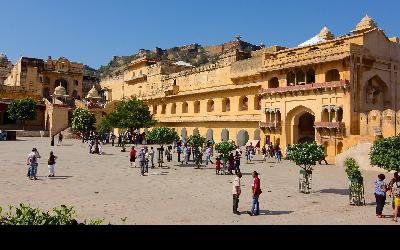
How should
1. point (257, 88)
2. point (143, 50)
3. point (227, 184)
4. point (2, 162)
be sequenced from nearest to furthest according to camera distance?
point (227, 184) < point (2, 162) < point (257, 88) < point (143, 50)

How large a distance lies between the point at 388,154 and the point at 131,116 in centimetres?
2809

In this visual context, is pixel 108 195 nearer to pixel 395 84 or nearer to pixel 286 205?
pixel 286 205

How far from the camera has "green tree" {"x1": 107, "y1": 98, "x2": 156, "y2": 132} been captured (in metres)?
39.0

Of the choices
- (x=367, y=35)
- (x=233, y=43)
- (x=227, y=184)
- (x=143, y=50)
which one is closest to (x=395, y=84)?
(x=367, y=35)

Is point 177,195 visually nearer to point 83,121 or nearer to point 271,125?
point 271,125

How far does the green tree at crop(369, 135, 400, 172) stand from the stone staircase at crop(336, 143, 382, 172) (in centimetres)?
1100

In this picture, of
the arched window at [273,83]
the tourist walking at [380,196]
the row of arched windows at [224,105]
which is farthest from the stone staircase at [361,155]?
the tourist walking at [380,196]

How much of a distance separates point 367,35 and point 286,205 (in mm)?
22091

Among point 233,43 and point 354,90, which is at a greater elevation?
point 233,43

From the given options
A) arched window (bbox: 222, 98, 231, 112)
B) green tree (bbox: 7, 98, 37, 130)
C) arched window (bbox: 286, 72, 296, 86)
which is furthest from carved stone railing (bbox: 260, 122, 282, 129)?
green tree (bbox: 7, 98, 37, 130)

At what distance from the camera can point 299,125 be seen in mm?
36000

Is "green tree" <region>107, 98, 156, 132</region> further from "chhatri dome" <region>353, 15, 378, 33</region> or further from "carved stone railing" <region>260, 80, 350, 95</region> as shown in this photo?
"chhatri dome" <region>353, 15, 378, 33</region>

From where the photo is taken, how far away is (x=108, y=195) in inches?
573

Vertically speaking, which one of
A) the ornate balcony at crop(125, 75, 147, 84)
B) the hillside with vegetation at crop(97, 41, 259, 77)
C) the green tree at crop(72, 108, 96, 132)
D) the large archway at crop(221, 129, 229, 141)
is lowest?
the large archway at crop(221, 129, 229, 141)
